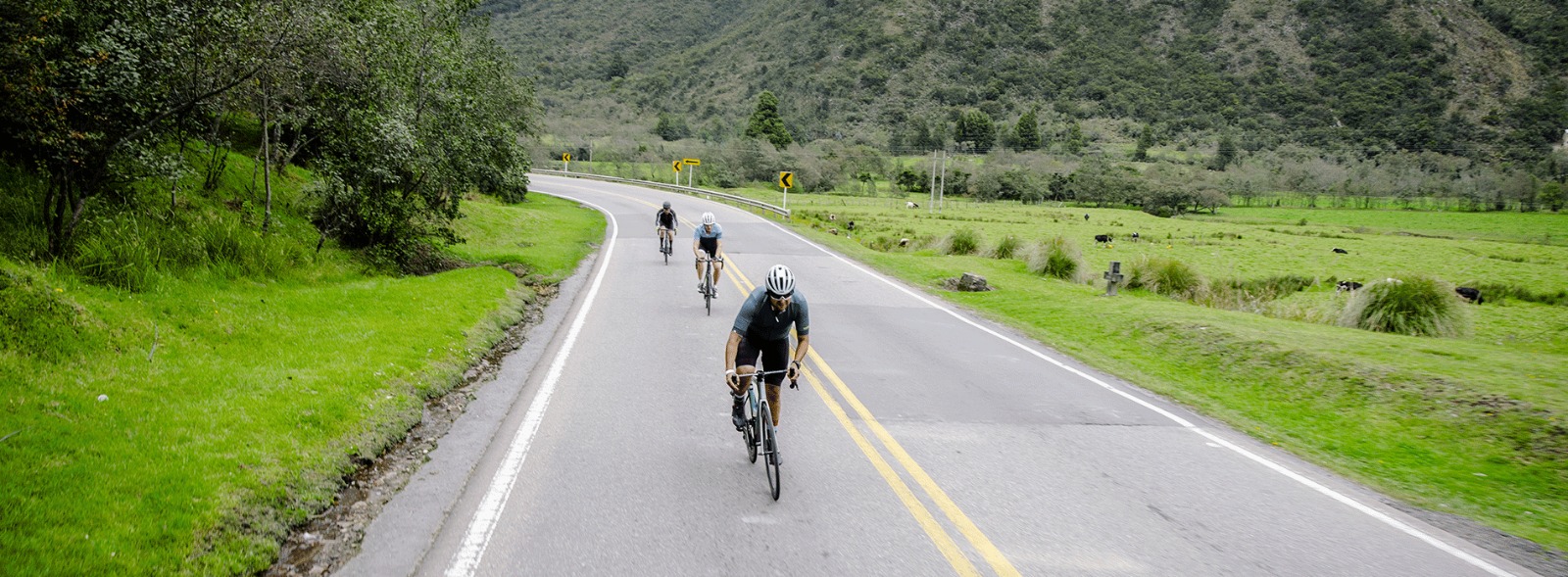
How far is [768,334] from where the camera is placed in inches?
248

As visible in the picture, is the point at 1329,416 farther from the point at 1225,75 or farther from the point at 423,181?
the point at 1225,75

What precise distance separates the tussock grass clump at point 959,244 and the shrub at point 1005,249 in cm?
89

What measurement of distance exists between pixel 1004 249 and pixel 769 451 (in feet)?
72.5

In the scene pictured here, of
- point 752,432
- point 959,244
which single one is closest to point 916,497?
point 752,432

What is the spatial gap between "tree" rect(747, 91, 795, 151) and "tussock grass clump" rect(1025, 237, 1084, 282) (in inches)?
2976

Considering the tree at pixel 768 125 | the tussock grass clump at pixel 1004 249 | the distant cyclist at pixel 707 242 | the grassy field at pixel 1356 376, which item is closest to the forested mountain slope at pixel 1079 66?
the tree at pixel 768 125

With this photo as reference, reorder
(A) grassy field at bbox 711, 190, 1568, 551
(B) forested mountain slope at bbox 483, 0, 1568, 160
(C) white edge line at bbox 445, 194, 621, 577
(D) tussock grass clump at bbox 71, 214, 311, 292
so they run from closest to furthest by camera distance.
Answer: (C) white edge line at bbox 445, 194, 621, 577, (A) grassy field at bbox 711, 190, 1568, 551, (D) tussock grass clump at bbox 71, 214, 311, 292, (B) forested mountain slope at bbox 483, 0, 1568, 160

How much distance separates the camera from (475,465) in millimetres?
6121

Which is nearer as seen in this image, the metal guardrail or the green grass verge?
the green grass verge

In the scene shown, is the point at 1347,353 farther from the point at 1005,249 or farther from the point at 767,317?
the point at 1005,249

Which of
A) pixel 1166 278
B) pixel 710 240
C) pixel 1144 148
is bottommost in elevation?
pixel 1166 278

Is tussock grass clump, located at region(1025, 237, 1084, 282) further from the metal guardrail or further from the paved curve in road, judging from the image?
the metal guardrail

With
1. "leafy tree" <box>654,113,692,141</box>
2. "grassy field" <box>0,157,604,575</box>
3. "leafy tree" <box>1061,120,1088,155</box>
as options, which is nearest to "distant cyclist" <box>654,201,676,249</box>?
"grassy field" <box>0,157,604,575</box>

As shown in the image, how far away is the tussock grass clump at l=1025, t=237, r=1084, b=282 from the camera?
22.2 metres
